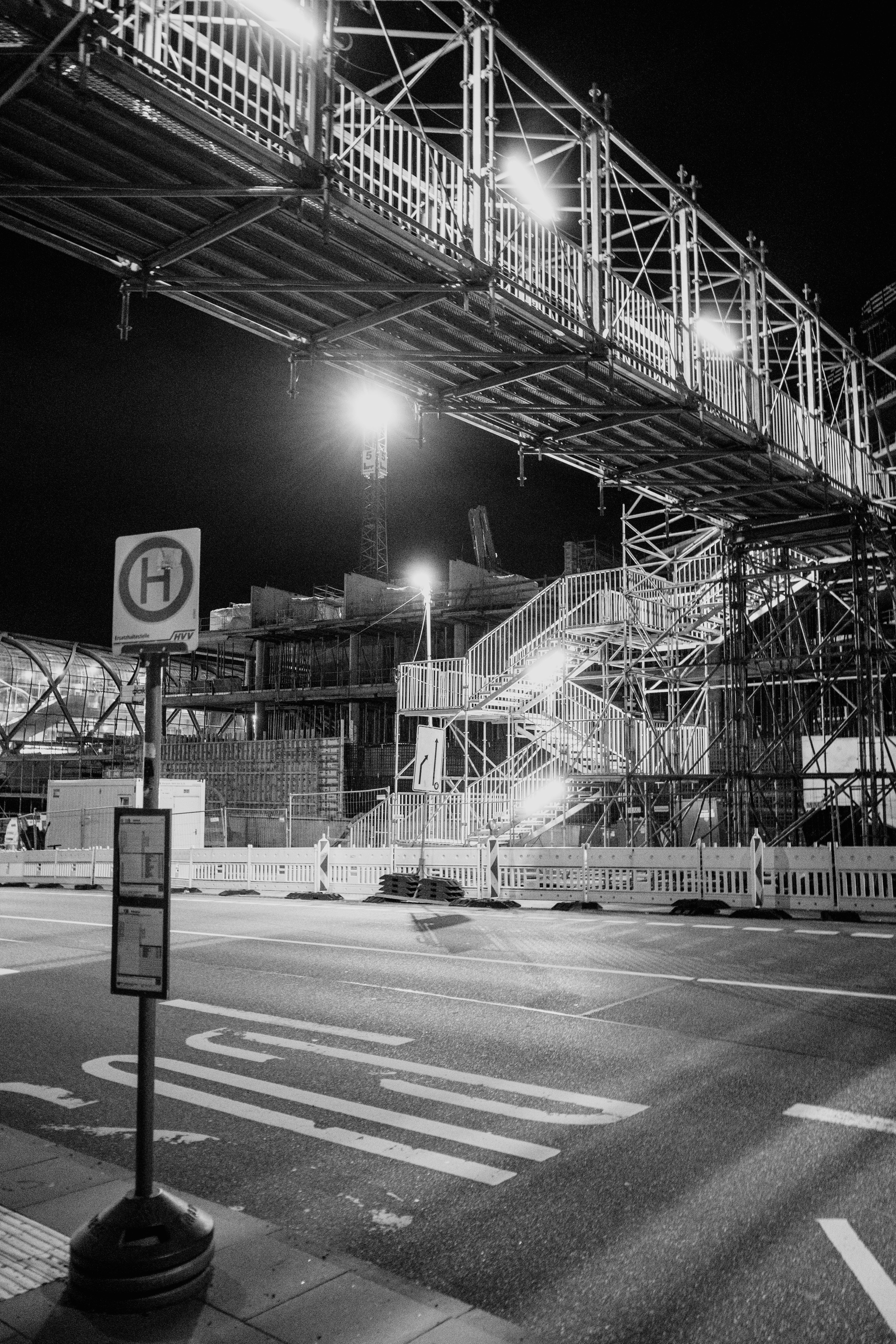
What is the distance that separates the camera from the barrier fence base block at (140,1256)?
3934 mm

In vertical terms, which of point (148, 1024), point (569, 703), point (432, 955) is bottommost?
point (432, 955)

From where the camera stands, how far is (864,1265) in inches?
169

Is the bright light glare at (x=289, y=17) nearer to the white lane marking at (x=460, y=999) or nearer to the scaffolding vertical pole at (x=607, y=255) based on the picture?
the scaffolding vertical pole at (x=607, y=255)

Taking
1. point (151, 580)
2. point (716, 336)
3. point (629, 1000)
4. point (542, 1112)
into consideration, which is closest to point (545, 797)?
point (716, 336)

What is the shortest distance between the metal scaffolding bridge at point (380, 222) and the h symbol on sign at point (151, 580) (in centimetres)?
584

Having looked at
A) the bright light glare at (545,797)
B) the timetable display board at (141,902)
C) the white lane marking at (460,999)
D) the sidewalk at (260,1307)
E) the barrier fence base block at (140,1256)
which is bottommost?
the sidewalk at (260,1307)

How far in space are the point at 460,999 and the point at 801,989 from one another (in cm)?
342

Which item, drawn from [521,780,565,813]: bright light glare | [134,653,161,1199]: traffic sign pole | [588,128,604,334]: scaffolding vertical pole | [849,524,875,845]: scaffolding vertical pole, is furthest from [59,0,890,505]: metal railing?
[521,780,565,813]: bright light glare

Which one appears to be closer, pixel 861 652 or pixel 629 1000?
pixel 629 1000

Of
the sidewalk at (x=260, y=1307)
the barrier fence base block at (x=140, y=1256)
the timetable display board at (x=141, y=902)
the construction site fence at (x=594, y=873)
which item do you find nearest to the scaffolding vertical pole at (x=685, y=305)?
the construction site fence at (x=594, y=873)

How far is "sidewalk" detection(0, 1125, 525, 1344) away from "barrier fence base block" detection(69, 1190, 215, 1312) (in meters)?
0.05

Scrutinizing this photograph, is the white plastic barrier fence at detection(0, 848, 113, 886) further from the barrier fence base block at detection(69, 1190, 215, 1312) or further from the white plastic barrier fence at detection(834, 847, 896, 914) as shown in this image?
the barrier fence base block at detection(69, 1190, 215, 1312)

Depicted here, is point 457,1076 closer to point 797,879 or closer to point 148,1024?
point 148,1024

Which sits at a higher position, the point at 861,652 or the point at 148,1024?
the point at 861,652
